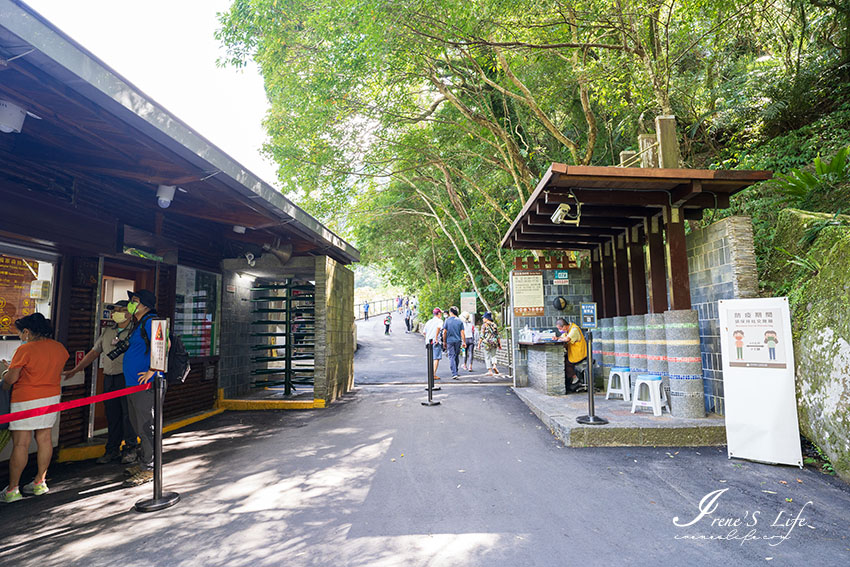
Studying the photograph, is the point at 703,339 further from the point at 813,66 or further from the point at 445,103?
the point at 445,103

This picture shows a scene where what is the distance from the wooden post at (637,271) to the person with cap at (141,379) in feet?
23.5

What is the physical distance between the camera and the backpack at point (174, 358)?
488 centimetres

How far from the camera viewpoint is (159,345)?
4281 mm

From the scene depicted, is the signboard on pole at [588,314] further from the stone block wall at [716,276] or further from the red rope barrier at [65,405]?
the red rope barrier at [65,405]

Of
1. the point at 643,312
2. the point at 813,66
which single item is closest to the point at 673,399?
the point at 643,312

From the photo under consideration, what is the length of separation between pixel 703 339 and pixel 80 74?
7395mm

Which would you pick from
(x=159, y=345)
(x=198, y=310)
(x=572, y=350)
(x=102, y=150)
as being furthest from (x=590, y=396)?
(x=198, y=310)

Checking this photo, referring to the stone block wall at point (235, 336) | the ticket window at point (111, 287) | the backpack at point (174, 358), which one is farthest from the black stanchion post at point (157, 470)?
the stone block wall at point (235, 336)

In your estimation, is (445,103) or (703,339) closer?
(703,339)

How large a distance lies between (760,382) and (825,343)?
2.37 feet

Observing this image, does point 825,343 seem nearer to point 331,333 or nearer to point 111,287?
point 331,333

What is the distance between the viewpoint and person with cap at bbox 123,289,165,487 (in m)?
4.64

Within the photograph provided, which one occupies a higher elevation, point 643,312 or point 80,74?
point 80,74

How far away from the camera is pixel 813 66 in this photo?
394 inches
